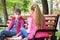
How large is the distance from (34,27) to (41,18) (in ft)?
0.94

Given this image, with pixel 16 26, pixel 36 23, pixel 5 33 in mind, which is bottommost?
pixel 5 33

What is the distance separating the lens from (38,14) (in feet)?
20.8

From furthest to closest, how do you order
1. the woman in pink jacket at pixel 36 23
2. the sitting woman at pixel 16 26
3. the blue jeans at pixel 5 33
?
the sitting woman at pixel 16 26 → the blue jeans at pixel 5 33 → the woman in pink jacket at pixel 36 23

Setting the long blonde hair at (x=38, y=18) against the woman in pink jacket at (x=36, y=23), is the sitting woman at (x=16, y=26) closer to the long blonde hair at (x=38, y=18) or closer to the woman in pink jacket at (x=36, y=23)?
the woman in pink jacket at (x=36, y=23)

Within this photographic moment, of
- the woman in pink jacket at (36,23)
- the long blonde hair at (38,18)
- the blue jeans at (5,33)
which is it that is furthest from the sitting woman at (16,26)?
the long blonde hair at (38,18)

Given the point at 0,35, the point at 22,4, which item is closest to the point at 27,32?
the point at 0,35

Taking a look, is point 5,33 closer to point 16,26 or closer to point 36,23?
point 16,26

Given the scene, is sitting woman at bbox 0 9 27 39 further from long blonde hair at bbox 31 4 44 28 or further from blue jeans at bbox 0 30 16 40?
long blonde hair at bbox 31 4 44 28

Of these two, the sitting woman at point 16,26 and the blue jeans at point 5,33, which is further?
the sitting woman at point 16,26

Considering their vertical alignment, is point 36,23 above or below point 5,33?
above

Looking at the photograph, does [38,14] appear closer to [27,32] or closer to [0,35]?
[27,32]

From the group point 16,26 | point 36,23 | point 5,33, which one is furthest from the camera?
point 16,26

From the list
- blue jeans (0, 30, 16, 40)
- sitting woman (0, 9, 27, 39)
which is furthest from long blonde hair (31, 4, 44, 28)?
blue jeans (0, 30, 16, 40)

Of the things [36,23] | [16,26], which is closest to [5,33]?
[16,26]
